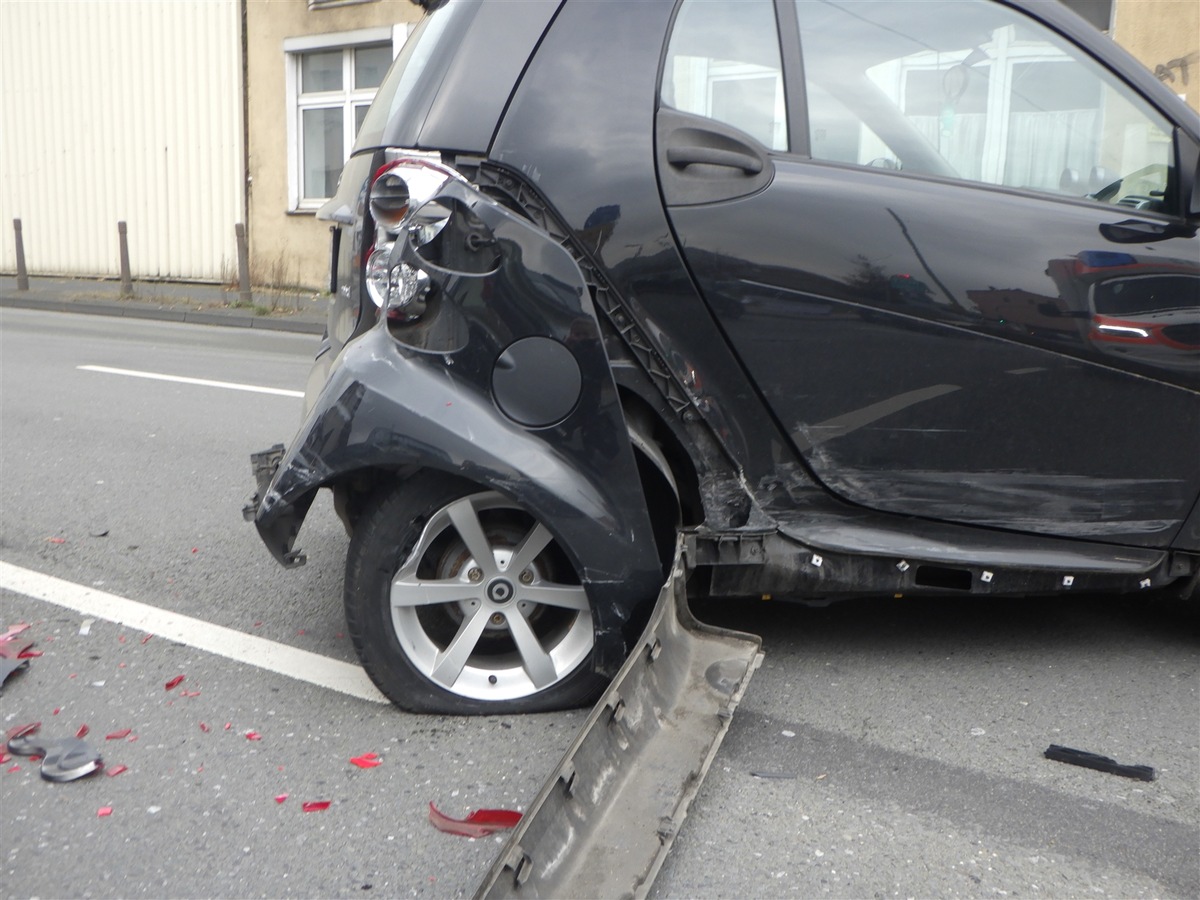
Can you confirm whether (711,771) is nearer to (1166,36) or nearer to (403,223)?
(403,223)

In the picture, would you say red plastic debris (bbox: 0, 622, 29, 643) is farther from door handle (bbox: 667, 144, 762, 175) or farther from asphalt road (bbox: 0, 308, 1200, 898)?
door handle (bbox: 667, 144, 762, 175)

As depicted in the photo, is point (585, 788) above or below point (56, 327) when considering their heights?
above

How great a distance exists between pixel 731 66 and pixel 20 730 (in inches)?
Result: 93.9

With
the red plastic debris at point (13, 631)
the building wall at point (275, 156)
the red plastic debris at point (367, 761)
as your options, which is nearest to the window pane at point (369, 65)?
the building wall at point (275, 156)

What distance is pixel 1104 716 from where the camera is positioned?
3.11 m

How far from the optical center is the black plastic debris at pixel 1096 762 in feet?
9.25

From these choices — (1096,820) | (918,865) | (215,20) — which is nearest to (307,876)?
(918,865)

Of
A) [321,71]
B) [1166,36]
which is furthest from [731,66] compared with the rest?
[321,71]

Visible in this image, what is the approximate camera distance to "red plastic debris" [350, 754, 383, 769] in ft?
9.16

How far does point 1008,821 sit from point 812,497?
0.89 meters

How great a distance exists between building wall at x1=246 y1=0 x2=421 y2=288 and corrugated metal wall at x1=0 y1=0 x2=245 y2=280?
0.90 feet

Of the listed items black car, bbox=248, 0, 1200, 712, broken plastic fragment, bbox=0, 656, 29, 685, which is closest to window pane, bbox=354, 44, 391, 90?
black car, bbox=248, 0, 1200, 712

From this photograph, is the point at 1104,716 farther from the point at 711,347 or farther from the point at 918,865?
the point at 711,347

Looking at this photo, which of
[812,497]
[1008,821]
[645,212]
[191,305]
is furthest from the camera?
[191,305]
